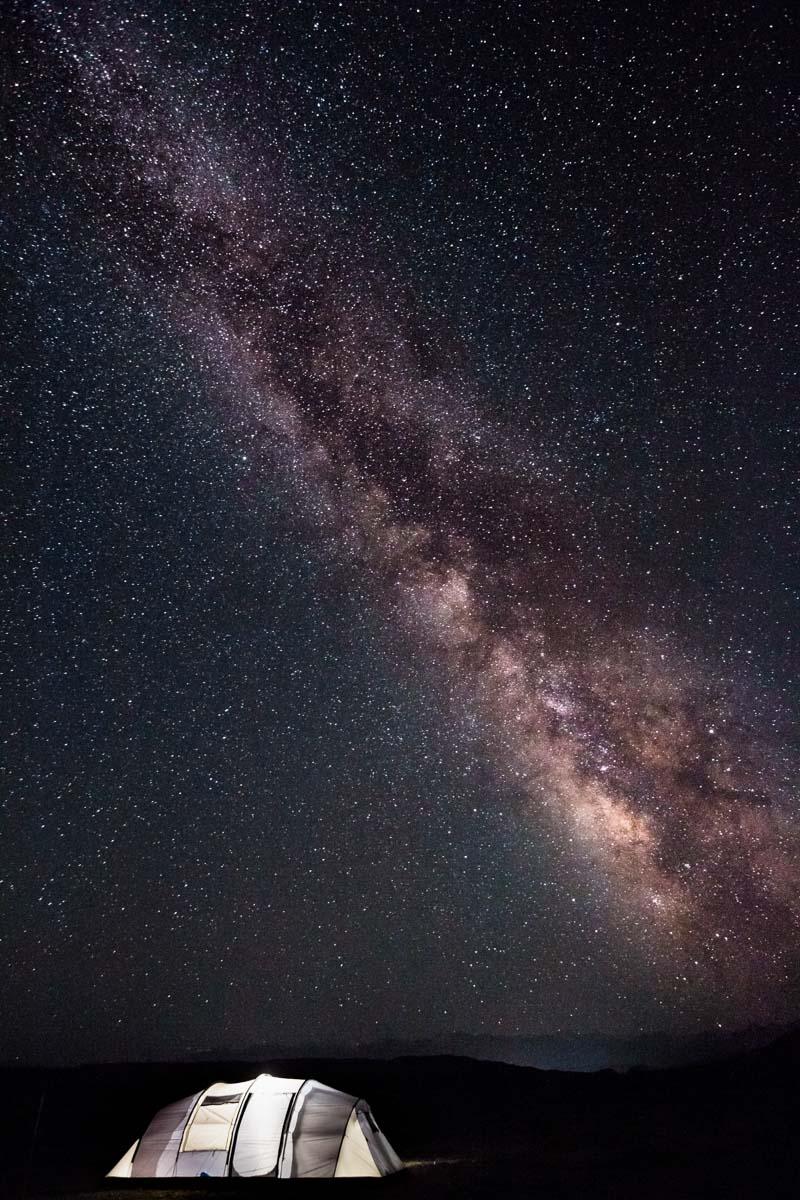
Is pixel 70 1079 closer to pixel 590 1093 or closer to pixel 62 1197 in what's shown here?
pixel 590 1093

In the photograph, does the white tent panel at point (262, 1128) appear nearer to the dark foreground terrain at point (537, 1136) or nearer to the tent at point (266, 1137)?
the tent at point (266, 1137)


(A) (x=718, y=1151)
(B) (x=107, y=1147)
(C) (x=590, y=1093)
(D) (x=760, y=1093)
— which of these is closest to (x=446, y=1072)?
A: (C) (x=590, y=1093)

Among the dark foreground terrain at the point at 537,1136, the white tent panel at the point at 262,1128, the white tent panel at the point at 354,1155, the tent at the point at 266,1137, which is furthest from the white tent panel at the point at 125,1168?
the white tent panel at the point at 354,1155

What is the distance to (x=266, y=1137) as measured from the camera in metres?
14.5

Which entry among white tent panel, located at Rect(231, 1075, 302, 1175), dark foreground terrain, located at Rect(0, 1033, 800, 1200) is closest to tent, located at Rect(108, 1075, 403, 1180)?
white tent panel, located at Rect(231, 1075, 302, 1175)

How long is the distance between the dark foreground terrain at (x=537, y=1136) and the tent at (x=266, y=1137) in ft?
0.88

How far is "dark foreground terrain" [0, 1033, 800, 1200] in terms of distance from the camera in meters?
14.0

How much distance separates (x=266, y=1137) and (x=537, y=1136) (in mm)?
11102

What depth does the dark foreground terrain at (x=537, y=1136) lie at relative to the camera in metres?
14.0

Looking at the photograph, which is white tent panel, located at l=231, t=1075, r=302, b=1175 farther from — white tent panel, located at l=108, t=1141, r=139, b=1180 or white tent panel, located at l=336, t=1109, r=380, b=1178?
white tent panel, located at l=108, t=1141, r=139, b=1180

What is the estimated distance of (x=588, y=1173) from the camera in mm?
14914

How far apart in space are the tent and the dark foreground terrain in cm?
27

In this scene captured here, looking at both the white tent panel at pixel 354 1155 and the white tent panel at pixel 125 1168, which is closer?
the white tent panel at pixel 354 1155

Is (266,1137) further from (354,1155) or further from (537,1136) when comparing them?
(537,1136)
